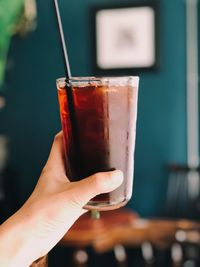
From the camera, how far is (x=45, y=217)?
0.98m

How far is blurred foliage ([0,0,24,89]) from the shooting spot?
141 inches

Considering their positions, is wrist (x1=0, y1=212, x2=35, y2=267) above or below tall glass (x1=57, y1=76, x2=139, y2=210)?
below

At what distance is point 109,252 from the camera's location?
402 centimetres

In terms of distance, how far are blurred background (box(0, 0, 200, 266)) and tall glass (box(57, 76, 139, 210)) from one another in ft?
8.78

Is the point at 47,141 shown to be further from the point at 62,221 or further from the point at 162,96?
the point at 62,221

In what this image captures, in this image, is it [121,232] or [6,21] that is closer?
[121,232]

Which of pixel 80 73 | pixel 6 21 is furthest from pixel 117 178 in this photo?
pixel 80 73

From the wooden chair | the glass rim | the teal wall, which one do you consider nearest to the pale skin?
the glass rim

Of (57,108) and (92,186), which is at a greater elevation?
(92,186)

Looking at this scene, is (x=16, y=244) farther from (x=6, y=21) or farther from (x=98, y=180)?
(x=6, y=21)

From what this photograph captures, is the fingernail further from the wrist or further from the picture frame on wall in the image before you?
the picture frame on wall

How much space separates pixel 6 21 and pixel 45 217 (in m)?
2.91

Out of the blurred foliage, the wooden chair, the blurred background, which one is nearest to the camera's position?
the wooden chair

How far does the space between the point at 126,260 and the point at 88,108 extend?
316 cm
